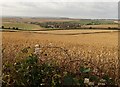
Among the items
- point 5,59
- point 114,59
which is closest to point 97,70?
point 114,59

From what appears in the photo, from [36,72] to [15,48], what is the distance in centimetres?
168

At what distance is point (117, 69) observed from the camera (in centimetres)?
507

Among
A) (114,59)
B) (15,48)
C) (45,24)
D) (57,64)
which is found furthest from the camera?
(45,24)

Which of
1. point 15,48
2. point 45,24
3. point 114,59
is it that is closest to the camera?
point 114,59

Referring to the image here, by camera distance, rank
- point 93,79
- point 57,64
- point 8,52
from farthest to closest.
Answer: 1. point 8,52
2. point 57,64
3. point 93,79

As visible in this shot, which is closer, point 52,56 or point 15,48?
point 52,56

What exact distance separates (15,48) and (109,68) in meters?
2.26

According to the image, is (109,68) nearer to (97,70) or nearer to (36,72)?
(97,70)

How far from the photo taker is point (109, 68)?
16.8 ft

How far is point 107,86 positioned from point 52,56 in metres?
1.34

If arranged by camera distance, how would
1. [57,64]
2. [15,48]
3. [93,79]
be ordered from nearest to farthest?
[93,79]
[57,64]
[15,48]

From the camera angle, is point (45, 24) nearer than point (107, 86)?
No

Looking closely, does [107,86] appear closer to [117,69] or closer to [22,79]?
[117,69]

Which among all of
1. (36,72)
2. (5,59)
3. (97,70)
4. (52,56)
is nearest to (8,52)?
(5,59)
